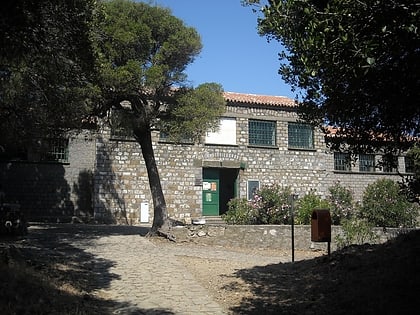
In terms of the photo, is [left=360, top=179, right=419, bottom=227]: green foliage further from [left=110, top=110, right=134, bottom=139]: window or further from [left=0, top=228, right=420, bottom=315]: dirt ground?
[left=110, top=110, right=134, bottom=139]: window

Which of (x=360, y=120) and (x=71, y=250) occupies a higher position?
(x=360, y=120)

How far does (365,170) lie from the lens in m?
28.0

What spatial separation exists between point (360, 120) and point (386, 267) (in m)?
2.82

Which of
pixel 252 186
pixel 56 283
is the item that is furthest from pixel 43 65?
pixel 252 186

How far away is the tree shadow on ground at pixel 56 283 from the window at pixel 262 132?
14.7 m

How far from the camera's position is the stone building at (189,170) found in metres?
21.8

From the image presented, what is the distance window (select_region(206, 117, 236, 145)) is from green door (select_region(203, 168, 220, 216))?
1627 mm

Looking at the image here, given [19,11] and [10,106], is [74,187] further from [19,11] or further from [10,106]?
[19,11]

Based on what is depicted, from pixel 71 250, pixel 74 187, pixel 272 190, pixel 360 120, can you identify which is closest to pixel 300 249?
pixel 272 190

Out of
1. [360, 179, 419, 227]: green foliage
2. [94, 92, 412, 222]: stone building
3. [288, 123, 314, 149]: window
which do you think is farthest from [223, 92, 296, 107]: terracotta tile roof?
[360, 179, 419, 227]: green foliage

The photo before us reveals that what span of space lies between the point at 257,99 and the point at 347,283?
18.8m

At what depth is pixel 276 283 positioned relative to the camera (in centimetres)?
896

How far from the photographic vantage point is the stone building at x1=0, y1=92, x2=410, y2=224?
71.5ft

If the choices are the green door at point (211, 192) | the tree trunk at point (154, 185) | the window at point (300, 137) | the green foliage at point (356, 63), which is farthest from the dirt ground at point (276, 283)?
the window at point (300, 137)
